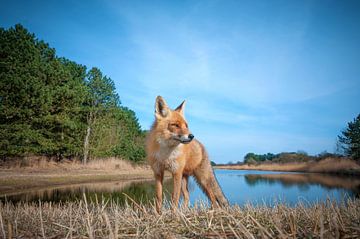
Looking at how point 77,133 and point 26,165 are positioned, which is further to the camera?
point 77,133

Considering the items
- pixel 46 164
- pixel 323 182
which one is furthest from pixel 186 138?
pixel 46 164

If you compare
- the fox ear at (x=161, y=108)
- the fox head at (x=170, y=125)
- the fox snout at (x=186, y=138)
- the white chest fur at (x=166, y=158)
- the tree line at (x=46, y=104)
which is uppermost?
the tree line at (x=46, y=104)

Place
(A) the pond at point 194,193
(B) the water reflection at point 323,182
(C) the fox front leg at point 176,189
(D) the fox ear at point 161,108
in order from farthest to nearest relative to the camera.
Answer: (B) the water reflection at point 323,182 < (A) the pond at point 194,193 < (D) the fox ear at point 161,108 < (C) the fox front leg at point 176,189

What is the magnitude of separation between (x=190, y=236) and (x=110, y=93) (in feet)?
129

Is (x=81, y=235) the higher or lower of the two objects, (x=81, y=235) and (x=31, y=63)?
the lower

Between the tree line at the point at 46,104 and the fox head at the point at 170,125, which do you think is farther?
the tree line at the point at 46,104

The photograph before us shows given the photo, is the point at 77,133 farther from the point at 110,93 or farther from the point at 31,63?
the point at 31,63

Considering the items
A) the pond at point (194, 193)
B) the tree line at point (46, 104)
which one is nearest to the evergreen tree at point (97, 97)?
the tree line at point (46, 104)

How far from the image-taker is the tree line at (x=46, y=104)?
74.5 feet

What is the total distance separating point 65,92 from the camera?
28.1 m

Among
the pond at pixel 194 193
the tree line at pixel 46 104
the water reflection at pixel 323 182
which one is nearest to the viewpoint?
the pond at pixel 194 193

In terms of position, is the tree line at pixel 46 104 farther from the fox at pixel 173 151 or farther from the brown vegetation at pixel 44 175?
the fox at pixel 173 151

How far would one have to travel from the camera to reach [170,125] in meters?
4.93

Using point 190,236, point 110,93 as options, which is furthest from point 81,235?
point 110,93
